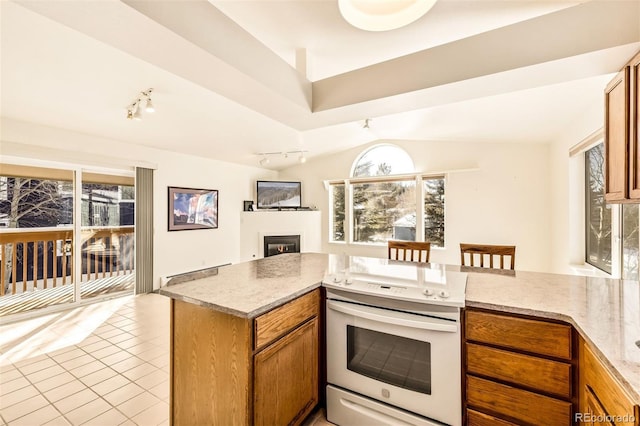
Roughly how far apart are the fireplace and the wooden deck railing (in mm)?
2322

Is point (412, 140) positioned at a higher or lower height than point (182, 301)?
higher

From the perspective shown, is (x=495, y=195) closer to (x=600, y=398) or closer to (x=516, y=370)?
(x=516, y=370)

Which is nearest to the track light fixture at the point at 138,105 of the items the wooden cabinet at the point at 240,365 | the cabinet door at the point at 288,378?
the wooden cabinet at the point at 240,365

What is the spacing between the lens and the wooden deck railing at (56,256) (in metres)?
3.39

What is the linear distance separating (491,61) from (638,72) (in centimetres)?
65

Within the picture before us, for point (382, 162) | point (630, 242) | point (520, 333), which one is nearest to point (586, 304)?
point (520, 333)

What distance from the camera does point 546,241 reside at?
4129mm

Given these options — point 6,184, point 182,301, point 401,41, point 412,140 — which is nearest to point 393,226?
point 412,140

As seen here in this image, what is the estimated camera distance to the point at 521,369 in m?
1.31

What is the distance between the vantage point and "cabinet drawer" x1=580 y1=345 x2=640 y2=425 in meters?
A: 0.82

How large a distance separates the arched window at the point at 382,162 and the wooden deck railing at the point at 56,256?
14.2ft

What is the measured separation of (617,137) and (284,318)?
2.11m

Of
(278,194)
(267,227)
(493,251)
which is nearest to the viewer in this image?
(493,251)

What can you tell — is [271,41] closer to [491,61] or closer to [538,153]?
[491,61]
